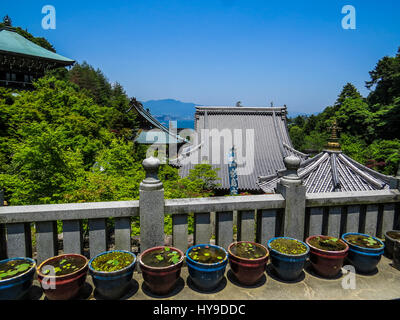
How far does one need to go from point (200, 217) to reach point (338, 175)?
22.1 ft

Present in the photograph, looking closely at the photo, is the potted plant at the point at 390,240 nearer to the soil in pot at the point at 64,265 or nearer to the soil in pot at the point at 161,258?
the soil in pot at the point at 161,258

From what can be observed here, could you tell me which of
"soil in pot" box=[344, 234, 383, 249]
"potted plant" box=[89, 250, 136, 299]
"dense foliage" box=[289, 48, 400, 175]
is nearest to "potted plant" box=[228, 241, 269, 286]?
"potted plant" box=[89, 250, 136, 299]

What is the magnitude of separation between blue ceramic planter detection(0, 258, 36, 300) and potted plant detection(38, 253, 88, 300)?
0.36ft

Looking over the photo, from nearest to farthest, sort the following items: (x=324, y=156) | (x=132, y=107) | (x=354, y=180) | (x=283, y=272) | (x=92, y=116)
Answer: (x=283, y=272) → (x=354, y=180) → (x=324, y=156) → (x=92, y=116) → (x=132, y=107)

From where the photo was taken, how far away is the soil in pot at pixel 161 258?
2.83 metres

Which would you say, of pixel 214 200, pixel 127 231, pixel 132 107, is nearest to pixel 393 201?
pixel 214 200

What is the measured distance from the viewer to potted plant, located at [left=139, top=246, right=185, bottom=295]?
2.72m

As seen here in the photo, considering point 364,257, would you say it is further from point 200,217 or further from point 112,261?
point 112,261

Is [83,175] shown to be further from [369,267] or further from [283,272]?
[369,267]

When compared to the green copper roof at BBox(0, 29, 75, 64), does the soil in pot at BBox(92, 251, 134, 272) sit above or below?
below

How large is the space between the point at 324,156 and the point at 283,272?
6.89m

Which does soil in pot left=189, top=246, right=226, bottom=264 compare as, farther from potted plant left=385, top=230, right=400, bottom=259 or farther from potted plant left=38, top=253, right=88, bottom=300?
potted plant left=385, top=230, right=400, bottom=259

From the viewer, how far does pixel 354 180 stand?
8.16 meters

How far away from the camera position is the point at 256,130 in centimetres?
2275
